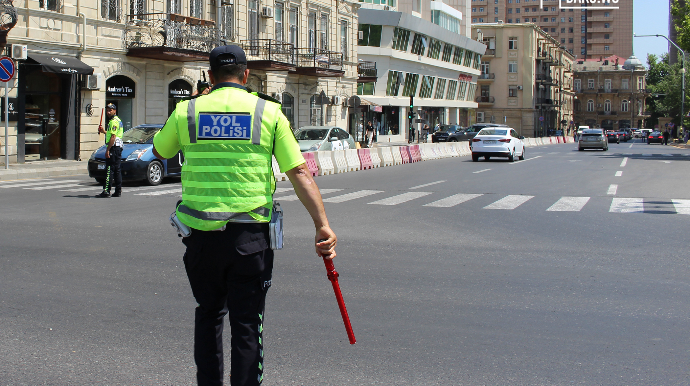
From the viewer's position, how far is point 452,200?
1504 cm

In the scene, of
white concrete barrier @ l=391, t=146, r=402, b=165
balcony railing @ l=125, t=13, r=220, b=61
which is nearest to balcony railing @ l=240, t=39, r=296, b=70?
balcony railing @ l=125, t=13, r=220, b=61

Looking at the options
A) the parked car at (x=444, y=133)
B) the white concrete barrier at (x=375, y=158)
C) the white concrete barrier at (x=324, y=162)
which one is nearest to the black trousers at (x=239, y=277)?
the white concrete barrier at (x=324, y=162)

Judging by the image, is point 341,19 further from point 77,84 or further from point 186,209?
point 186,209

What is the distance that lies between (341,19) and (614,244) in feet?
123

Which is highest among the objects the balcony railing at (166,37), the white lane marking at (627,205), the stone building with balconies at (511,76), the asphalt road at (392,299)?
the stone building with balconies at (511,76)

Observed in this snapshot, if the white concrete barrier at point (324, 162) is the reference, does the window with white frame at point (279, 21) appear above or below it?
above

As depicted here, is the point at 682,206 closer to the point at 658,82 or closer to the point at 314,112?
the point at 314,112

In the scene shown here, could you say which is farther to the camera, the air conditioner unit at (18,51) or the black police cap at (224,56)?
the air conditioner unit at (18,51)

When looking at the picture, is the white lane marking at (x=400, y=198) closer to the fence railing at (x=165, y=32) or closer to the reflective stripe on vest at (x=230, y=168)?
the reflective stripe on vest at (x=230, y=168)

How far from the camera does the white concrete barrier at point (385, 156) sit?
29.0 meters

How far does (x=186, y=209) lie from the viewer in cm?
366

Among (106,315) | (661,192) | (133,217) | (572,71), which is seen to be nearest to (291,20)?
(661,192)

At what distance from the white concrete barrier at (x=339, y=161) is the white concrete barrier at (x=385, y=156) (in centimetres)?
385

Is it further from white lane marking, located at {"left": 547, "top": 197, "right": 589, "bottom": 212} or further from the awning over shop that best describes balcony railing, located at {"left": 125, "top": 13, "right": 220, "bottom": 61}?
white lane marking, located at {"left": 547, "top": 197, "right": 589, "bottom": 212}
